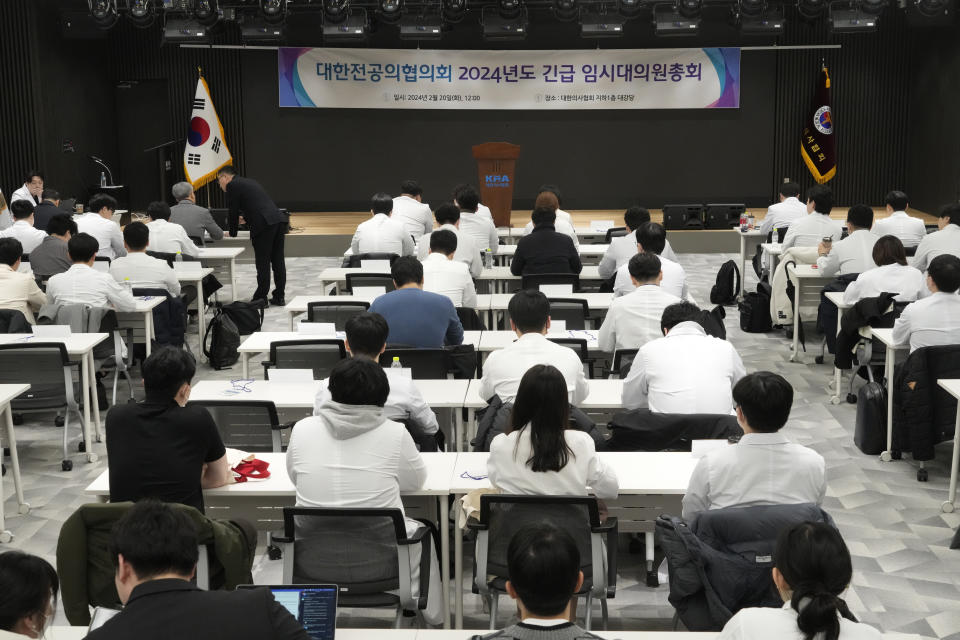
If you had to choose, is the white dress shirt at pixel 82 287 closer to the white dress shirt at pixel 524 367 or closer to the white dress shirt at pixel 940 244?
the white dress shirt at pixel 524 367

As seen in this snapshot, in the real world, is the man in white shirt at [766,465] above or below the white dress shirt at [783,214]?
above

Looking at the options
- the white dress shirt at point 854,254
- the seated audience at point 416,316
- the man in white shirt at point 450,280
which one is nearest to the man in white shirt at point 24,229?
the man in white shirt at point 450,280

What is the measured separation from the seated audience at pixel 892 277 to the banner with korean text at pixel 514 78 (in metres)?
8.82

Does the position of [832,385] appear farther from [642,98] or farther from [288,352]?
[642,98]

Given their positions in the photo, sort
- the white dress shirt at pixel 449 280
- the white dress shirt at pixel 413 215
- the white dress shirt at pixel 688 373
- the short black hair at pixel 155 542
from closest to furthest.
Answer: the short black hair at pixel 155 542, the white dress shirt at pixel 688 373, the white dress shirt at pixel 449 280, the white dress shirt at pixel 413 215

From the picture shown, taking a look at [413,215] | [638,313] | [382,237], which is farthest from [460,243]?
[638,313]

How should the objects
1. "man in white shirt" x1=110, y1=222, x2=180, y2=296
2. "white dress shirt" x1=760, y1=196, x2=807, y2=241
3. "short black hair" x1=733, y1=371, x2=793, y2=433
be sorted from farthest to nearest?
"white dress shirt" x1=760, y1=196, x2=807, y2=241, "man in white shirt" x1=110, y1=222, x2=180, y2=296, "short black hair" x1=733, y1=371, x2=793, y2=433

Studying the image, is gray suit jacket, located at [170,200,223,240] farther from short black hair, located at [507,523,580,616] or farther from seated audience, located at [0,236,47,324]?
short black hair, located at [507,523,580,616]

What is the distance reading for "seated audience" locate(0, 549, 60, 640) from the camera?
237 cm

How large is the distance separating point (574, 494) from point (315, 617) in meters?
1.20

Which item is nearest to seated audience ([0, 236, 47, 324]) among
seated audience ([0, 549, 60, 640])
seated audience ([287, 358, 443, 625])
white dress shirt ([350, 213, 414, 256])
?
white dress shirt ([350, 213, 414, 256])

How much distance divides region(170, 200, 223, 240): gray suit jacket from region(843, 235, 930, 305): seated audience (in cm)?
640

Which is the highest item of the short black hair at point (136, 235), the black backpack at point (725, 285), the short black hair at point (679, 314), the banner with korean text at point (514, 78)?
the banner with korean text at point (514, 78)

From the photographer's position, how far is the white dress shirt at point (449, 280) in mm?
7133
